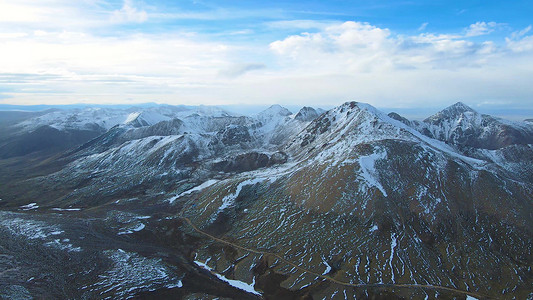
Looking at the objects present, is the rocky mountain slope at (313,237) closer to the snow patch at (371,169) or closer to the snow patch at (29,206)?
the snow patch at (371,169)

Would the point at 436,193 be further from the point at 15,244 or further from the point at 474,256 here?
the point at 15,244

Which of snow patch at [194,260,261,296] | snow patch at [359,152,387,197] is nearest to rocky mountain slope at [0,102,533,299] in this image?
snow patch at [194,260,261,296]

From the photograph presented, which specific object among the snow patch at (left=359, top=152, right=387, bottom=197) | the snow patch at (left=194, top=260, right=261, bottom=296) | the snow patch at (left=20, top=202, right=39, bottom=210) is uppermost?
the snow patch at (left=359, top=152, right=387, bottom=197)

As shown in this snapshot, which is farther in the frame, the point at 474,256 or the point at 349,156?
the point at 349,156

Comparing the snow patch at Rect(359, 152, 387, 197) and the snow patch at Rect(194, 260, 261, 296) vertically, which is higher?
the snow patch at Rect(359, 152, 387, 197)

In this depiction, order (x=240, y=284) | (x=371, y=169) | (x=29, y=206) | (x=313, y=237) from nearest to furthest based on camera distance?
(x=240, y=284)
(x=313, y=237)
(x=371, y=169)
(x=29, y=206)

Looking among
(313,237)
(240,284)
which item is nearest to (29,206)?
(240,284)

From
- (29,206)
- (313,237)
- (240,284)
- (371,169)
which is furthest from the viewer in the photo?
(29,206)

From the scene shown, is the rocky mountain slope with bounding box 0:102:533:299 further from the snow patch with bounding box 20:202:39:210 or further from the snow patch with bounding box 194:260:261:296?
the snow patch with bounding box 20:202:39:210

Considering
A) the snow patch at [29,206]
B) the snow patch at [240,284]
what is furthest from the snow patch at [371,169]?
the snow patch at [29,206]

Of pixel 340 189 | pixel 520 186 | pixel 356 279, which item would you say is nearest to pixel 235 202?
pixel 340 189

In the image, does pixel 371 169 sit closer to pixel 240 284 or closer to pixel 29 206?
pixel 240 284
